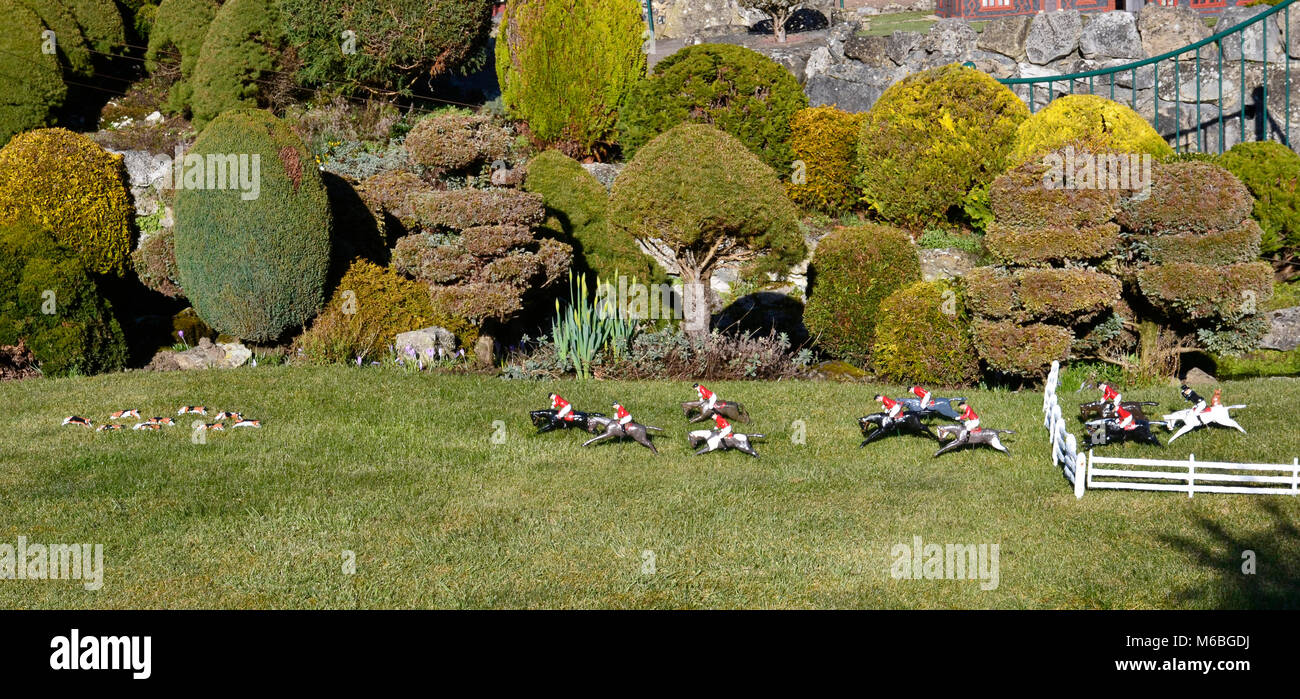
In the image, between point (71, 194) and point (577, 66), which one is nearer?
point (71, 194)

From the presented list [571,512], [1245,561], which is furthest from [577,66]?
[1245,561]

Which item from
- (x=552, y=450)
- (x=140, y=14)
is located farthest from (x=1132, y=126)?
(x=140, y=14)

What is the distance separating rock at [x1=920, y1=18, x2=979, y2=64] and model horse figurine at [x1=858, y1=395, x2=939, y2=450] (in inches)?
544

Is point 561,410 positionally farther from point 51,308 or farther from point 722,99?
point 722,99

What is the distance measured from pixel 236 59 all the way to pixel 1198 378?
16.3m

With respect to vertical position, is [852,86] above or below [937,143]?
above

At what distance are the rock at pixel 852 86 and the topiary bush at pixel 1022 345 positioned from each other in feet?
33.4

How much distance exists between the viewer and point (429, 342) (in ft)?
44.8

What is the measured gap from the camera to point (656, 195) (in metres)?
13.0

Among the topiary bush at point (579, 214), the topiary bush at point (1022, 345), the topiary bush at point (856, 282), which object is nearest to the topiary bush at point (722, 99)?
the topiary bush at point (579, 214)

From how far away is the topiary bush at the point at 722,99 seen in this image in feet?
63.5

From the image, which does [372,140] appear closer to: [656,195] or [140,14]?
[140,14]

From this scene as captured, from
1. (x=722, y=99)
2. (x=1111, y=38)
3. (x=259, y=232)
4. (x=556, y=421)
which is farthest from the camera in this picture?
(x=1111, y=38)
